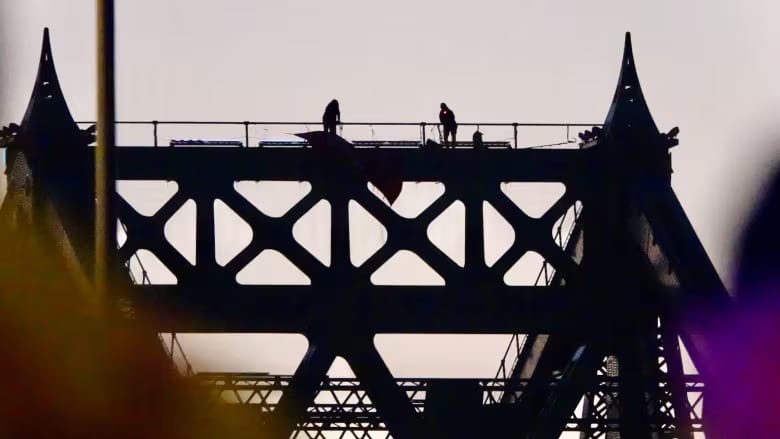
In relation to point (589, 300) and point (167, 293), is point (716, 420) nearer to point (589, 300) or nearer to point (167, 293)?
point (589, 300)

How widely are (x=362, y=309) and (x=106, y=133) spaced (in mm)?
20911

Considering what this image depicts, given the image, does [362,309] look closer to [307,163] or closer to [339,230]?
[339,230]

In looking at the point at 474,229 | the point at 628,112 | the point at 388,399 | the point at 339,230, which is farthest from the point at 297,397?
the point at 628,112

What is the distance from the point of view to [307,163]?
49062 mm

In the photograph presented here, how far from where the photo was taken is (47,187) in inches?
1913

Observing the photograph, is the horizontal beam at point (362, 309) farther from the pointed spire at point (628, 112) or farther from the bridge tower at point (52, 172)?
the pointed spire at point (628, 112)

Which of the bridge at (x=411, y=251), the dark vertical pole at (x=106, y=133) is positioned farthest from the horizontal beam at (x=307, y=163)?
the dark vertical pole at (x=106, y=133)

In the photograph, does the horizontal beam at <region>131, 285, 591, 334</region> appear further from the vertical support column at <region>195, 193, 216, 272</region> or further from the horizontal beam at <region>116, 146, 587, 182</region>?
the horizontal beam at <region>116, 146, 587, 182</region>

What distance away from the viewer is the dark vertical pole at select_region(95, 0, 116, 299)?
28.4 metres

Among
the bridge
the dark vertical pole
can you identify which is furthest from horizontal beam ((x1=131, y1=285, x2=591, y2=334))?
the dark vertical pole

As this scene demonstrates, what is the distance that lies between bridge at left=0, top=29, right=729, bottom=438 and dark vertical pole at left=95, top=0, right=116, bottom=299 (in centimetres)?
1938

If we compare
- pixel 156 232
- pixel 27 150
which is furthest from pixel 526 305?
pixel 27 150

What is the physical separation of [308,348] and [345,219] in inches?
112

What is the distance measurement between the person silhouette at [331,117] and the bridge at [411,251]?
0.44 m
